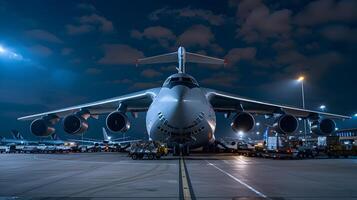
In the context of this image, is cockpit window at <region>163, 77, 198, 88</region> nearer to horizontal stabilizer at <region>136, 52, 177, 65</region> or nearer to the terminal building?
horizontal stabilizer at <region>136, 52, 177, 65</region>

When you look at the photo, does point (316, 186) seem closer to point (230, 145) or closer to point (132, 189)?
point (132, 189)

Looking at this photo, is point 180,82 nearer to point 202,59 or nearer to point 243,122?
point 202,59

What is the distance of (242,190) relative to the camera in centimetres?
915

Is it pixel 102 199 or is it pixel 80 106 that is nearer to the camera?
pixel 102 199

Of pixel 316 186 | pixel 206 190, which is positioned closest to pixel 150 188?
pixel 206 190

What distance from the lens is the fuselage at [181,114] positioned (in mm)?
21422

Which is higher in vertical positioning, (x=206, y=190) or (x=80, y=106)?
(x=80, y=106)

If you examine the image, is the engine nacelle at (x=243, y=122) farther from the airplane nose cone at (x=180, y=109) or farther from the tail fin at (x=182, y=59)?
the airplane nose cone at (x=180, y=109)

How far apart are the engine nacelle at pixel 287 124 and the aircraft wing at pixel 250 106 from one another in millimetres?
884

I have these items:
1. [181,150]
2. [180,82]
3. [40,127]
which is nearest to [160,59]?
[180,82]

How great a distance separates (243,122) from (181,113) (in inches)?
295

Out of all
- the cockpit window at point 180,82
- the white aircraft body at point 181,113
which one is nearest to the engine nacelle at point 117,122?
the white aircraft body at point 181,113

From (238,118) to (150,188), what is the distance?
724 inches

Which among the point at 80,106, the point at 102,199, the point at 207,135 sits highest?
the point at 80,106
